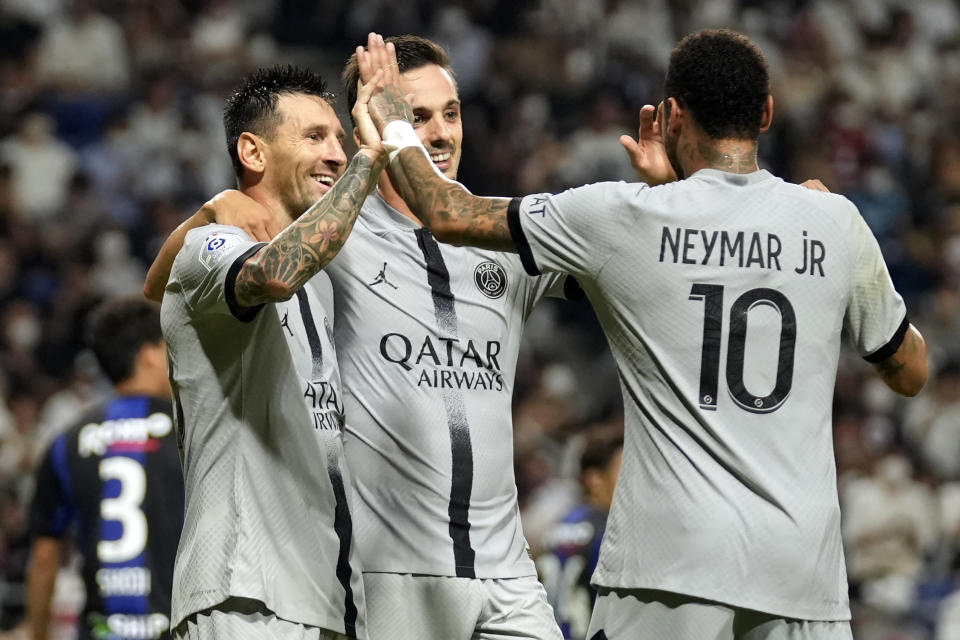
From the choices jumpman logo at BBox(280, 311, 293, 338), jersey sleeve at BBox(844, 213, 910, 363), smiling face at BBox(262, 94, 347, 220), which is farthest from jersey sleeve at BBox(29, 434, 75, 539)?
jersey sleeve at BBox(844, 213, 910, 363)

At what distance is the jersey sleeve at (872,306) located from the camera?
156 inches

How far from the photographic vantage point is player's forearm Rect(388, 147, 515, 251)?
395 centimetres

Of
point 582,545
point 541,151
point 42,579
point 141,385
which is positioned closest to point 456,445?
point 141,385

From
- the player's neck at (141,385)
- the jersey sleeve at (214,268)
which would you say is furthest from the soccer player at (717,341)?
the player's neck at (141,385)

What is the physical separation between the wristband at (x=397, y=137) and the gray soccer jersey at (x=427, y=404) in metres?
0.52

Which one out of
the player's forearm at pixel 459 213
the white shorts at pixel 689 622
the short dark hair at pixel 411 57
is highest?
the short dark hair at pixel 411 57

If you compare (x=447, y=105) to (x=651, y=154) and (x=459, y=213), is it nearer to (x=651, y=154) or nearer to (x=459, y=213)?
(x=651, y=154)

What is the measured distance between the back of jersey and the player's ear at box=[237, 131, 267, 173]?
1.96 metres

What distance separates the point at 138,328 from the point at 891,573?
652 cm

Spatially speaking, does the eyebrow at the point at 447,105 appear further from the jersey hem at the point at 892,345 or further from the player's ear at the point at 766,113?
the jersey hem at the point at 892,345

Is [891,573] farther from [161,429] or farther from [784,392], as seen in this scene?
[784,392]

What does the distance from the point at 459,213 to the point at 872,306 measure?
1.13 metres

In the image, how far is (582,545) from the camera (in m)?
7.53

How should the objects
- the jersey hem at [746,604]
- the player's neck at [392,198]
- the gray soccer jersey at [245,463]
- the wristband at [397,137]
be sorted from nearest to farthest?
the jersey hem at [746,604], the gray soccer jersey at [245,463], the wristband at [397,137], the player's neck at [392,198]
